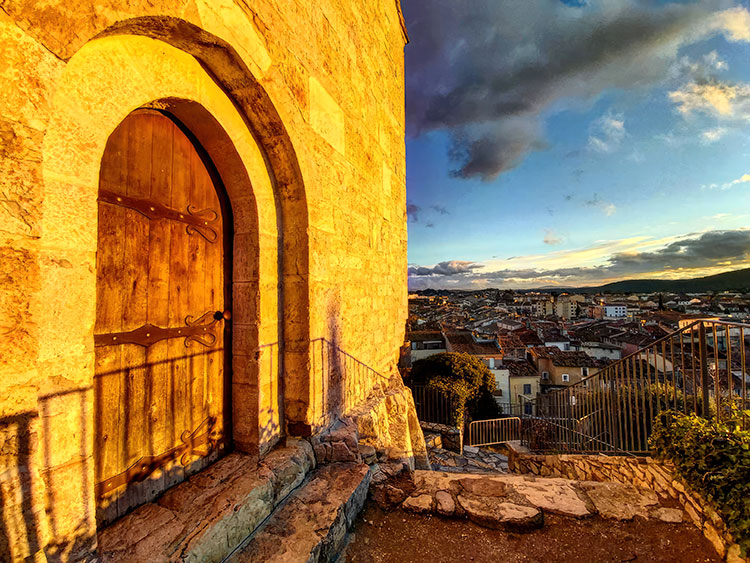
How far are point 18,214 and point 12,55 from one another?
0.56 metres

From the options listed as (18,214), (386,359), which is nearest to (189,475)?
(18,214)

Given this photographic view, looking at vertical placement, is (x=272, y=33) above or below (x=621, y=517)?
above

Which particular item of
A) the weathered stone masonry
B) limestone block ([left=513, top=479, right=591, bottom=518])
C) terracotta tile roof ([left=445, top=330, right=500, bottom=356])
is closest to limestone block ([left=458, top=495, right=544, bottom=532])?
limestone block ([left=513, top=479, right=591, bottom=518])

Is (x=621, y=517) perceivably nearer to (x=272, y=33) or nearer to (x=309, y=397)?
(x=309, y=397)

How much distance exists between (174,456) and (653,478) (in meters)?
3.88

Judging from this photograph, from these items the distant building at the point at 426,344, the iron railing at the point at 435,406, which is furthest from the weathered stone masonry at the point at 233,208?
the distant building at the point at 426,344

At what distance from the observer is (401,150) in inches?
227

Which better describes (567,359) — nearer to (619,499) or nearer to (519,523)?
(619,499)

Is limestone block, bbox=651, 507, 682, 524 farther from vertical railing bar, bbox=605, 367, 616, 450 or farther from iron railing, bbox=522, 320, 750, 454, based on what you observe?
vertical railing bar, bbox=605, 367, 616, 450

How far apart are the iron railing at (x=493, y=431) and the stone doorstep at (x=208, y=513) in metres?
12.7

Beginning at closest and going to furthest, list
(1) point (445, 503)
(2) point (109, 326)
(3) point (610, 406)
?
(2) point (109, 326) → (1) point (445, 503) → (3) point (610, 406)

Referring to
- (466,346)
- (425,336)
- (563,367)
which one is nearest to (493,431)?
(466,346)

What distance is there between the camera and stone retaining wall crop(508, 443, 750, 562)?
7.13 feet

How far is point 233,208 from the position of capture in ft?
8.46
